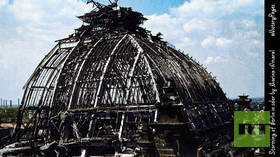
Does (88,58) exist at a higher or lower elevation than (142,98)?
higher

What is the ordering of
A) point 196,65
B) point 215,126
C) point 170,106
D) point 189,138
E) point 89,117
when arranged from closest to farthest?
point 170,106
point 189,138
point 89,117
point 215,126
point 196,65

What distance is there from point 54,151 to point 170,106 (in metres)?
25.2

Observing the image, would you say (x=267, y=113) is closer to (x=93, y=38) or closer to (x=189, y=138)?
(x=189, y=138)

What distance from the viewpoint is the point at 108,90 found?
37.7 meters

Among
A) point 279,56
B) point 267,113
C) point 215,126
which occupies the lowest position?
point 215,126

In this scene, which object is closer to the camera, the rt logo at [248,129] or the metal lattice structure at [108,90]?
→ the rt logo at [248,129]

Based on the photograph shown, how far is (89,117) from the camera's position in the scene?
36.0 metres

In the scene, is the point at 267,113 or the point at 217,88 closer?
the point at 267,113

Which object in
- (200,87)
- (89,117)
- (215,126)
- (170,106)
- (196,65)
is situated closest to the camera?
(170,106)

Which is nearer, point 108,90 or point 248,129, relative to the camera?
point 248,129

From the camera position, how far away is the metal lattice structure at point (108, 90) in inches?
1339

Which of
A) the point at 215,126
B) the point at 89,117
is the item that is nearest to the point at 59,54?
the point at 89,117

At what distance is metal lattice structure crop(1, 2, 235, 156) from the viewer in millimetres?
34006

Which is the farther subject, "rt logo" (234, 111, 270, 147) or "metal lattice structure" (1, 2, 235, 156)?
"metal lattice structure" (1, 2, 235, 156)
